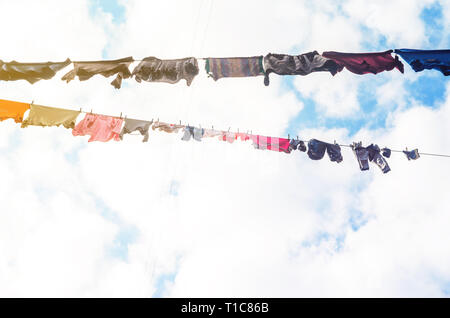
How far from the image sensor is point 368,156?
28.0 ft

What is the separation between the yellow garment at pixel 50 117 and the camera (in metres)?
7.58

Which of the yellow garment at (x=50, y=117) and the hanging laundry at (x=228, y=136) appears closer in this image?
the yellow garment at (x=50, y=117)

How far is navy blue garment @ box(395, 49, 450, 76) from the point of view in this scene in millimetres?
6234

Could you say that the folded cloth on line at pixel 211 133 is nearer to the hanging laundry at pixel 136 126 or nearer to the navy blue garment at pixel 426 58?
the hanging laundry at pixel 136 126

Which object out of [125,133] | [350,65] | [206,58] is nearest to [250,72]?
[206,58]

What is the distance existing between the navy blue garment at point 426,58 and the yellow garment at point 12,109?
928cm

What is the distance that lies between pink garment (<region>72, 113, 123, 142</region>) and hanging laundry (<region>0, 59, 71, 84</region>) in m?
1.47

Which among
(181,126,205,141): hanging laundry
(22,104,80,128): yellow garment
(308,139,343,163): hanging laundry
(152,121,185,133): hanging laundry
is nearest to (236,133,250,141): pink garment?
(181,126,205,141): hanging laundry

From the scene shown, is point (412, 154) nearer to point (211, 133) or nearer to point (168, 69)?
point (211, 133)

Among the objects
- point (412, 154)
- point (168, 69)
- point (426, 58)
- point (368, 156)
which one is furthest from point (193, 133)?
point (412, 154)

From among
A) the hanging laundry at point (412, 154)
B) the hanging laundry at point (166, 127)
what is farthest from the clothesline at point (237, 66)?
the hanging laundry at point (412, 154)

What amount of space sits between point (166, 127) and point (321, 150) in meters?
4.72

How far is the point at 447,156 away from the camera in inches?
311

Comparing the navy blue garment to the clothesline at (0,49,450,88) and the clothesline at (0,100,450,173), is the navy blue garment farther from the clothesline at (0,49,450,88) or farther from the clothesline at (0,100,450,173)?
the clothesline at (0,100,450,173)
